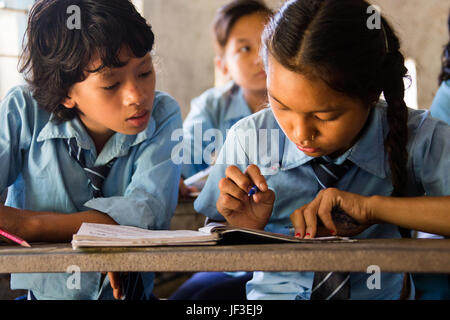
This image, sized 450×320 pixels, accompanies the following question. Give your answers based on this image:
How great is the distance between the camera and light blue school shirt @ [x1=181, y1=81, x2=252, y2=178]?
2.60 m

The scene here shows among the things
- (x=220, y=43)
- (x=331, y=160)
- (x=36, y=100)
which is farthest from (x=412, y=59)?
(x=36, y=100)

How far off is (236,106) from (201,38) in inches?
79.2

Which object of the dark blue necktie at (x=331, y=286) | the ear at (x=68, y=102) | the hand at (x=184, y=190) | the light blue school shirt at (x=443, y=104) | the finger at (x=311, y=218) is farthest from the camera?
the hand at (x=184, y=190)

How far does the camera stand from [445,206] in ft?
3.60

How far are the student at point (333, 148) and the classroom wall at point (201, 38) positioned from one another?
118 inches

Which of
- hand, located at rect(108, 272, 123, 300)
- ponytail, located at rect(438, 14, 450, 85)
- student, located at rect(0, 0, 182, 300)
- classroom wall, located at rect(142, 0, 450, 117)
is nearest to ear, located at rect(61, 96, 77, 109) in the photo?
student, located at rect(0, 0, 182, 300)

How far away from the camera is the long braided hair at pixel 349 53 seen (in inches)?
45.8

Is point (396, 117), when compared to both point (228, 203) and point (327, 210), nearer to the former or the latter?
point (327, 210)

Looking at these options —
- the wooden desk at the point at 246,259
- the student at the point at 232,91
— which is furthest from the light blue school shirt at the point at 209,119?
the wooden desk at the point at 246,259

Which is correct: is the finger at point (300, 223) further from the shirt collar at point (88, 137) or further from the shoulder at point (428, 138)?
the shirt collar at point (88, 137)

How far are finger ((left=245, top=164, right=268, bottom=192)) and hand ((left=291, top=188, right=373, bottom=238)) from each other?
0.30 ft
